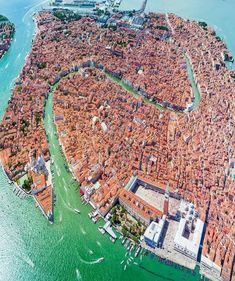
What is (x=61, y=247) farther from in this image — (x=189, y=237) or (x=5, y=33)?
(x=5, y=33)

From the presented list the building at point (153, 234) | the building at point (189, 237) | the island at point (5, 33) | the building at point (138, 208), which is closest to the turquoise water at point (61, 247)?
the building at point (153, 234)

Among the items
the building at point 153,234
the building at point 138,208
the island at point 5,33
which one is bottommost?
the building at point 153,234

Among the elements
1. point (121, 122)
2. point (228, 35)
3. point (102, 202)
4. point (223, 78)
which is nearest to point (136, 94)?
point (121, 122)

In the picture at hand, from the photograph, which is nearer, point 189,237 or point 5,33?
point 189,237

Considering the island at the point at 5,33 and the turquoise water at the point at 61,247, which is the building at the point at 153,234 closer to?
the turquoise water at the point at 61,247

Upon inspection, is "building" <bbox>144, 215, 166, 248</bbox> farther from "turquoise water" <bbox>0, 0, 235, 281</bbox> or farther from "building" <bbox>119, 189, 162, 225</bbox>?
"turquoise water" <bbox>0, 0, 235, 281</bbox>

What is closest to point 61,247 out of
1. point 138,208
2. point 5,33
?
point 138,208
